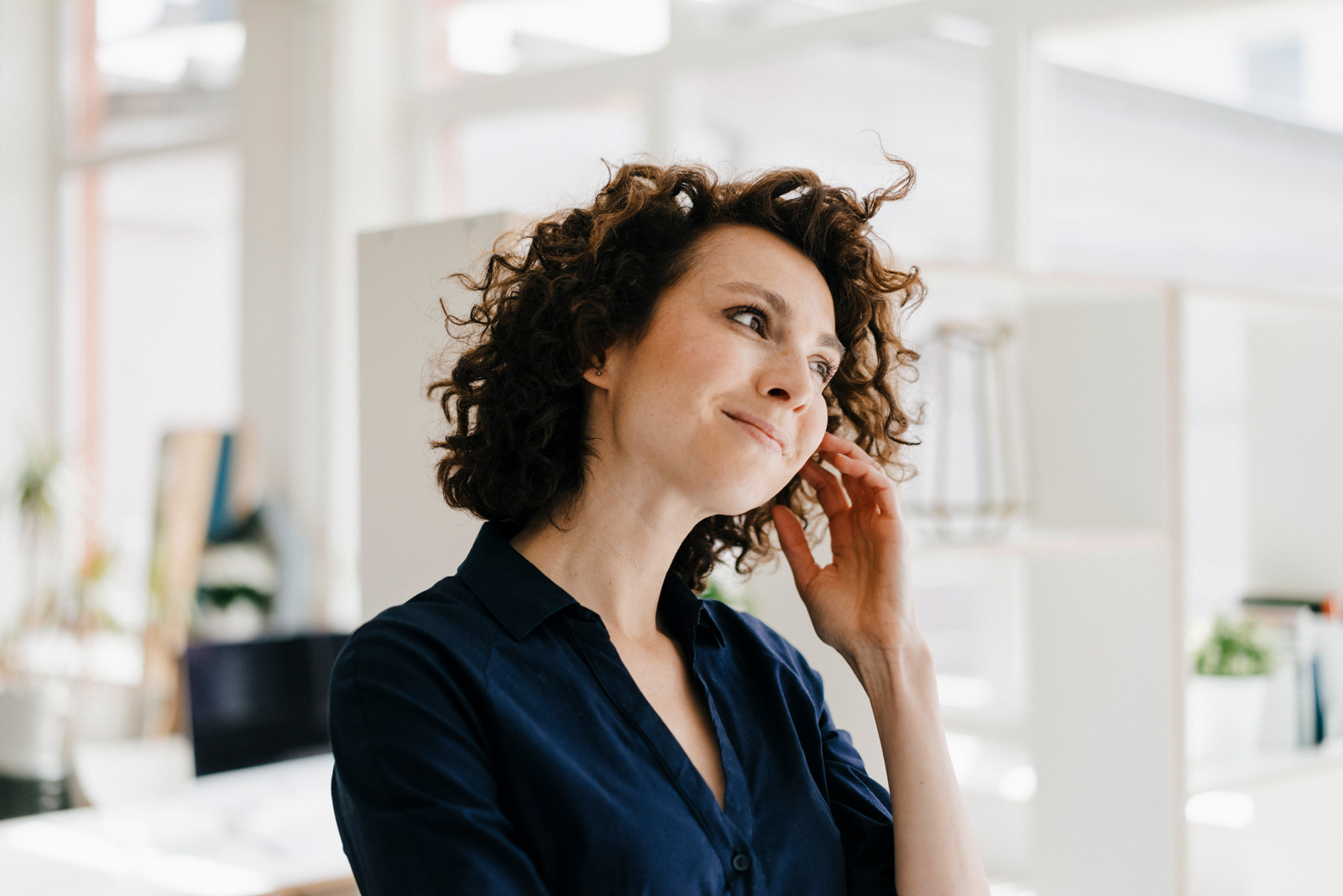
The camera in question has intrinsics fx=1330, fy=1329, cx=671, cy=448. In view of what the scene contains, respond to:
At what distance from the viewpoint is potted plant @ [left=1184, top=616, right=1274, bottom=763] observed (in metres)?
2.56

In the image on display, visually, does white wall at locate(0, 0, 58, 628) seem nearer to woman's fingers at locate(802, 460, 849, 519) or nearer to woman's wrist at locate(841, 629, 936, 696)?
woman's fingers at locate(802, 460, 849, 519)

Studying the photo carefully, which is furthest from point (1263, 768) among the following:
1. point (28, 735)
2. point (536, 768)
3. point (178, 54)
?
point (178, 54)

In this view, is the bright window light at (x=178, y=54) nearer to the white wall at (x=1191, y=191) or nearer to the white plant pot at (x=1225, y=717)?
the white wall at (x=1191, y=191)

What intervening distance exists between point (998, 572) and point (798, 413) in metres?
2.35

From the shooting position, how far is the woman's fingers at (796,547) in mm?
1558

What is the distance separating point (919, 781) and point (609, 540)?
0.42 meters

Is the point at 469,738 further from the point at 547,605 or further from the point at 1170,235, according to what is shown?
the point at 1170,235

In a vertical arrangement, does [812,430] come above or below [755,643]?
above

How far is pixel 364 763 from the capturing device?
107 cm

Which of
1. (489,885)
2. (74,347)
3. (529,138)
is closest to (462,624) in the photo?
(489,885)

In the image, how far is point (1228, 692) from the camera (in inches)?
101

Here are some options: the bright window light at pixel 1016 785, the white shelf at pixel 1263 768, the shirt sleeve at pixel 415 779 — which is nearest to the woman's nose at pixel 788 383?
the shirt sleeve at pixel 415 779

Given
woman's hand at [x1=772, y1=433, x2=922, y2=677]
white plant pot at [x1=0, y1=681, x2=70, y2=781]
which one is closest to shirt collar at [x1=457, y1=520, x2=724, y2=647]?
woman's hand at [x1=772, y1=433, x2=922, y2=677]

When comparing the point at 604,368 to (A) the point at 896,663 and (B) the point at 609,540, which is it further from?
(A) the point at 896,663
